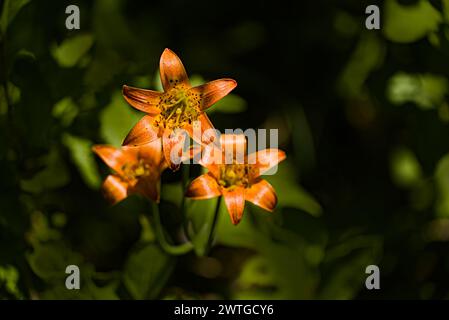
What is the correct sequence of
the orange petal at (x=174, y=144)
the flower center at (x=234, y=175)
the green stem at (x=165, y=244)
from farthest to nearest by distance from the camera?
the green stem at (x=165, y=244) < the flower center at (x=234, y=175) < the orange petal at (x=174, y=144)

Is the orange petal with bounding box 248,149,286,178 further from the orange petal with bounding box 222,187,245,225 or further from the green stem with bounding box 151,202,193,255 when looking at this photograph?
the green stem with bounding box 151,202,193,255

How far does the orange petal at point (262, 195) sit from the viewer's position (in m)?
1.04

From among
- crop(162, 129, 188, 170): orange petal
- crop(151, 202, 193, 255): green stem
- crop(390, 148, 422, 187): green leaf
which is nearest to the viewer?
crop(162, 129, 188, 170): orange petal

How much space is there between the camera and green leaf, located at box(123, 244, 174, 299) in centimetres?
122

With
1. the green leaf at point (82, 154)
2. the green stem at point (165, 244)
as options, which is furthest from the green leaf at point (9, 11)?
the green stem at point (165, 244)

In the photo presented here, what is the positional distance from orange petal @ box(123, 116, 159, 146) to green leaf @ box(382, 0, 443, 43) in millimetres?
619

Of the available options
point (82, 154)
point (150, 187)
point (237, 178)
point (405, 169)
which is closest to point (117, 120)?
point (82, 154)

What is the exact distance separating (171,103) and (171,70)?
65 mm

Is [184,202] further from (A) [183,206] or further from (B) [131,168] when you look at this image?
(B) [131,168]

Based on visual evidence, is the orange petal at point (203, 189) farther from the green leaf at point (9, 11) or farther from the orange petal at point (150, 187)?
the green leaf at point (9, 11)

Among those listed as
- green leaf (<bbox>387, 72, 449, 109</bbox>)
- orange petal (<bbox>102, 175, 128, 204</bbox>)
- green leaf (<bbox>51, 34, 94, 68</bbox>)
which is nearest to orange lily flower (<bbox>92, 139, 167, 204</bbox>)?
orange petal (<bbox>102, 175, 128, 204</bbox>)

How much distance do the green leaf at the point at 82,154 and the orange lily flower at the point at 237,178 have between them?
1.00 ft

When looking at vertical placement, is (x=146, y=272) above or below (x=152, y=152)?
below

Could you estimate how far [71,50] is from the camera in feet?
3.98
